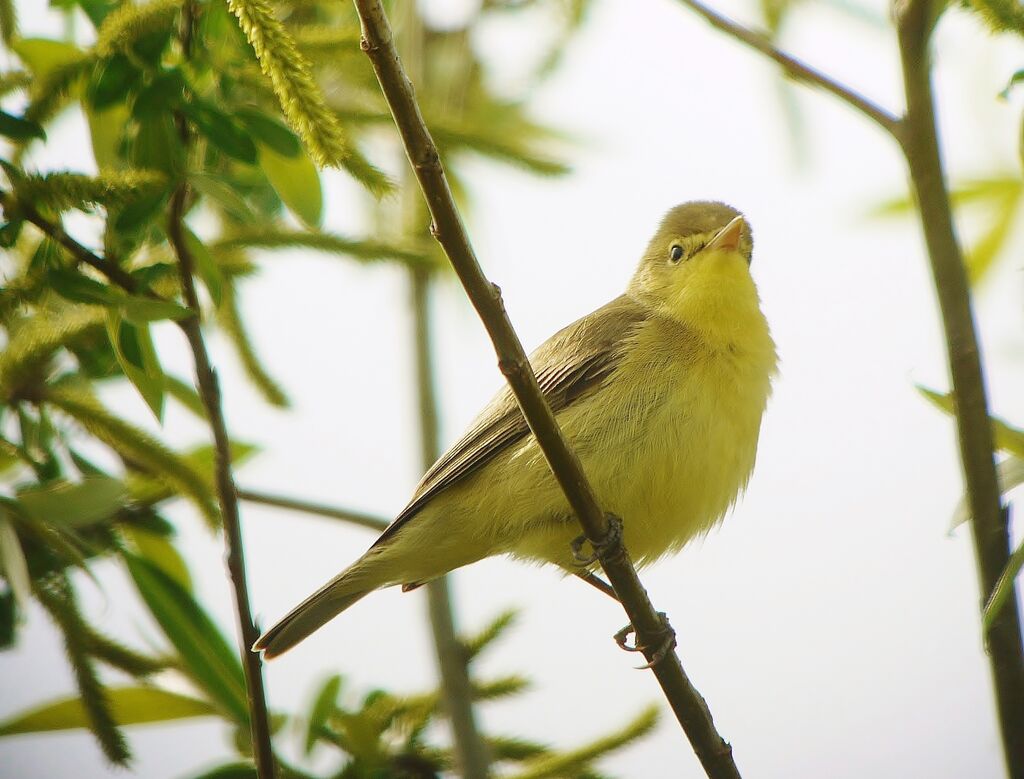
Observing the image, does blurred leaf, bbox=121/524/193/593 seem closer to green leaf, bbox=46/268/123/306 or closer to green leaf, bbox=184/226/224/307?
green leaf, bbox=184/226/224/307

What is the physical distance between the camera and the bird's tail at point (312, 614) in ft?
13.2

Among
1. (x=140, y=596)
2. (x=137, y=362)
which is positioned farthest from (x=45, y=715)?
(x=137, y=362)

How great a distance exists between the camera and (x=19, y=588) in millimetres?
2148

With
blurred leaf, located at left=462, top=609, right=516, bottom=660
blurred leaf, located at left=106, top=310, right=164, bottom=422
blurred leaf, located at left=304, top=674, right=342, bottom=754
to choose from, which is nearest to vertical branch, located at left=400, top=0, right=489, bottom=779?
blurred leaf, located at left=462, top=609, right=516, bottom=660

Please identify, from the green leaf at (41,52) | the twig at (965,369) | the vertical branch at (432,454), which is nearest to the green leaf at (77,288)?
the green leaf at (41,52)

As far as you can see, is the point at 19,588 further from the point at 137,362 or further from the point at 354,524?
the point at 354,524

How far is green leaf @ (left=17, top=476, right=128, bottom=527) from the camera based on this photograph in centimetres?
245

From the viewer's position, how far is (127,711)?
9.48ft

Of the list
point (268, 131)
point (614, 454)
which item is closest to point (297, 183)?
point (268, 131)

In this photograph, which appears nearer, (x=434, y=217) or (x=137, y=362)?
(x=434, y=217)

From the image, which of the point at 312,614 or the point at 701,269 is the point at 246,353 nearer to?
the point at 312,614

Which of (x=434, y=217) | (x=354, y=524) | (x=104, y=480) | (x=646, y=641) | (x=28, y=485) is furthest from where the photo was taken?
(x=354, y=524)

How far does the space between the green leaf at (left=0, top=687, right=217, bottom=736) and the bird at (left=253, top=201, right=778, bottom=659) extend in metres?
1.00

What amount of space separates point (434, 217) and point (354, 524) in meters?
1.64
